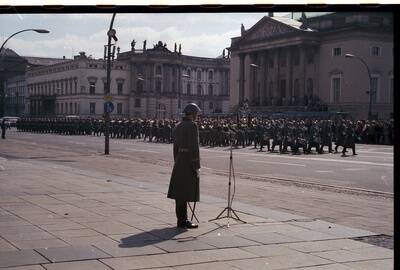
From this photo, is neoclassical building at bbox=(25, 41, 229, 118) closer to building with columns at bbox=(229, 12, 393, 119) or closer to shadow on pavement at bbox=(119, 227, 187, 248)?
building with columns at bbox=(229, 12, 393, 119)

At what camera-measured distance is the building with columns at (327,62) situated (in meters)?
6.11

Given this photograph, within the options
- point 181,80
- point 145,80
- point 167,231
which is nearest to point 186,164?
point 167,231

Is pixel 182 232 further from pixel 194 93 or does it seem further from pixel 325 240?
pixel 194 93

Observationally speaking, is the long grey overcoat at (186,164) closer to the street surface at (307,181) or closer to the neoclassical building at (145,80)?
the neoclassical building at (145,80)

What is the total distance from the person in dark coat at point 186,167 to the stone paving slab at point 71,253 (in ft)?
6.10

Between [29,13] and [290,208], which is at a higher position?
[29,13]

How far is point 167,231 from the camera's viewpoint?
27.6 feet

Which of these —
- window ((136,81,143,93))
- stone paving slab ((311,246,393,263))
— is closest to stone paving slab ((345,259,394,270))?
stone paving slab ((311,246,393,263))

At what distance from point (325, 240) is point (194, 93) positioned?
13.5 feet

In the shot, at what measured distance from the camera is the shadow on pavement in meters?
7.47

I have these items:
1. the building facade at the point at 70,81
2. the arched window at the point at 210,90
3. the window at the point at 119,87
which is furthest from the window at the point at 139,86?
the window at the point at 119,87

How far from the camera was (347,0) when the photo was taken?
4.71m

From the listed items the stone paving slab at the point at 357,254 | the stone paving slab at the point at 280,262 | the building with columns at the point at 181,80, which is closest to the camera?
the stone paving slab at the point at 280,262

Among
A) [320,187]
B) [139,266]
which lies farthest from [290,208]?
[139,266]
